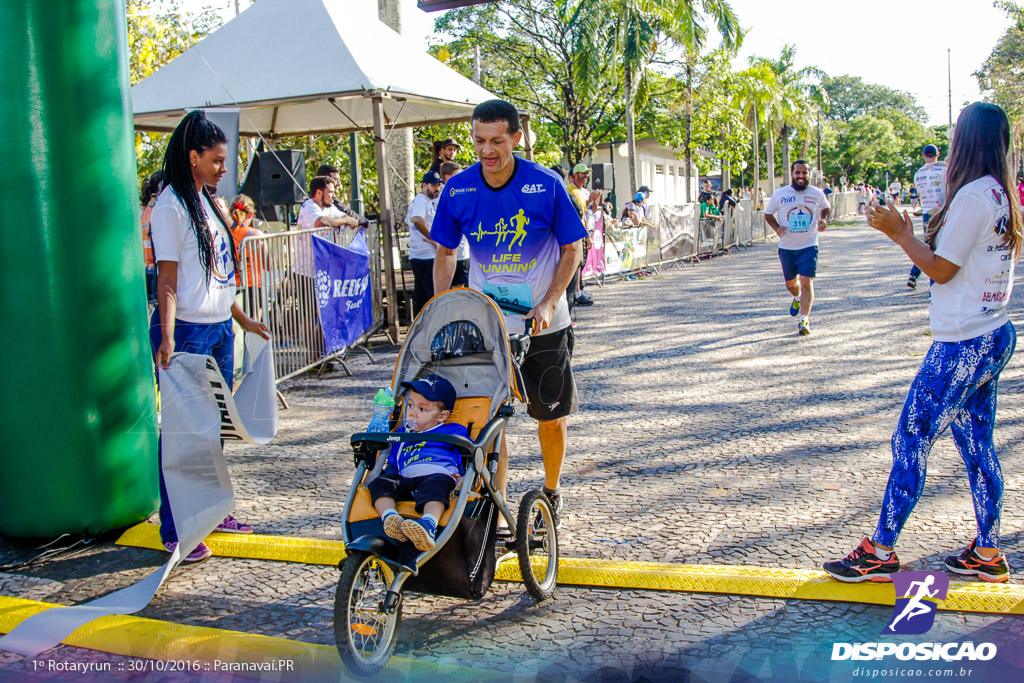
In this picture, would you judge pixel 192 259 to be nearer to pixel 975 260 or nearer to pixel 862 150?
pixel 975 260

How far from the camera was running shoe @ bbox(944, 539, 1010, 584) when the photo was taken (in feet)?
11.9

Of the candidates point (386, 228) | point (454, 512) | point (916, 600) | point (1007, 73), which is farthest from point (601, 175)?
point (1007, 73)

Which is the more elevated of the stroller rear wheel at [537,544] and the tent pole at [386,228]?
the tent pole at [386,228]

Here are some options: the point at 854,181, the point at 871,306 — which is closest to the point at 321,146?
the point at 871,306

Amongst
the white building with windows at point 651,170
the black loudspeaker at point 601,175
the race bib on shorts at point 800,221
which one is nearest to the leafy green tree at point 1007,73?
the white building with windows at point 651,170

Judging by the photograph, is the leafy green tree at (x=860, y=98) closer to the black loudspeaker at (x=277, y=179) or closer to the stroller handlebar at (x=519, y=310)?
the black loudspeaker at (x=277, y=179)

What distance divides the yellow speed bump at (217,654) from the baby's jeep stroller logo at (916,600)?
1.56 meters

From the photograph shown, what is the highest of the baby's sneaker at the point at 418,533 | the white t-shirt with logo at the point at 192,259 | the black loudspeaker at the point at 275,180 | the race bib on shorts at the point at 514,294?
the black loudspeaker at the point at 275,180

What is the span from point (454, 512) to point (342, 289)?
6.44m

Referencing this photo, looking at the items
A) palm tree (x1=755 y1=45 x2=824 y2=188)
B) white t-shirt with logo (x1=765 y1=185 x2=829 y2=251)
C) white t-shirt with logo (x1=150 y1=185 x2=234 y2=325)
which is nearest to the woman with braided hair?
white t-shirt with logo (x1=150 y1=185 x2=234 y2=325)

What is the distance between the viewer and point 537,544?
12.2 feet

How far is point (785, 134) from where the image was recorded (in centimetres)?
7144

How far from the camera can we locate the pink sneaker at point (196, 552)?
14.0 feet

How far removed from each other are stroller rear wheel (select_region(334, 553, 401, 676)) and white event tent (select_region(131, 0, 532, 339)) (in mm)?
7637
